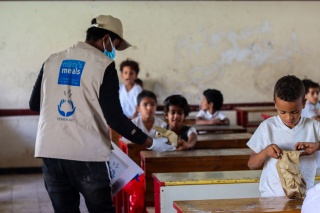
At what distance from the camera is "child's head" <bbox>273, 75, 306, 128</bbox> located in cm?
275

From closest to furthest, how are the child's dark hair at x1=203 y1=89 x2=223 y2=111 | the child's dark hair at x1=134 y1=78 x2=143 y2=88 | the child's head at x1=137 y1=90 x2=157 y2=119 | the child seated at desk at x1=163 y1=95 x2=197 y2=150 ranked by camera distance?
the child seated at desk at x1=163 y1=95 x2=197 y2=150
the child's head at x1=137 y1=90 x2=157 y2=119
the child's dark hair at x1=203 y1=89 x2=223 y2=111
the child's dark hair at x1=134 y1=78 x2=143 y2=88

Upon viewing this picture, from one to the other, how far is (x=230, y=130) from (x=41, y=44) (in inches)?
118

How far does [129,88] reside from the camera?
7.22 m

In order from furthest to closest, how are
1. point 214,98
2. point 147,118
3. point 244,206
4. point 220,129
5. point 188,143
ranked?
1. point 214,98
2. point 220,129
3. point 147,118
4. point 188,143
5. point 244,206

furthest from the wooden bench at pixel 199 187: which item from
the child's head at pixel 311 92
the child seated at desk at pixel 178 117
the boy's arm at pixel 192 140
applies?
the child's head at pixel 311 92

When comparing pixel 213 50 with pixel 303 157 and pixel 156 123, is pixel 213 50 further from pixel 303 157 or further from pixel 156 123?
pixel 303 157

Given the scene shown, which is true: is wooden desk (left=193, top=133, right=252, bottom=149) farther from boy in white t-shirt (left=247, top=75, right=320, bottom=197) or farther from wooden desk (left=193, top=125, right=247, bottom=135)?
boy in white t-shirt (left=247, top=75, right=320, bottom=197)

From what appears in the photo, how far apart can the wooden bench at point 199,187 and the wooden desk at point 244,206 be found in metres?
0.56

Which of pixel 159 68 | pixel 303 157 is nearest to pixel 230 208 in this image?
pixel 303 157

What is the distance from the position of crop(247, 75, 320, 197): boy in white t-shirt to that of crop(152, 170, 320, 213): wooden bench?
15.5 inches

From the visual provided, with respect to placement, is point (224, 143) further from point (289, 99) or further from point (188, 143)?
point (289, 99)

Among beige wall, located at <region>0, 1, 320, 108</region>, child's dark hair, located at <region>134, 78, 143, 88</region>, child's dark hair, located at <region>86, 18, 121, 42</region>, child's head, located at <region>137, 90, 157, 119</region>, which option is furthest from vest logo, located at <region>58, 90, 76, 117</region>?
beige wall, located at <region>0, 1, 320, 108</region>

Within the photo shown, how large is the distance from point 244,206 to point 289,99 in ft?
1.76

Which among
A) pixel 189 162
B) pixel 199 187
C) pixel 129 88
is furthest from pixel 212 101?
pixel 199 187
